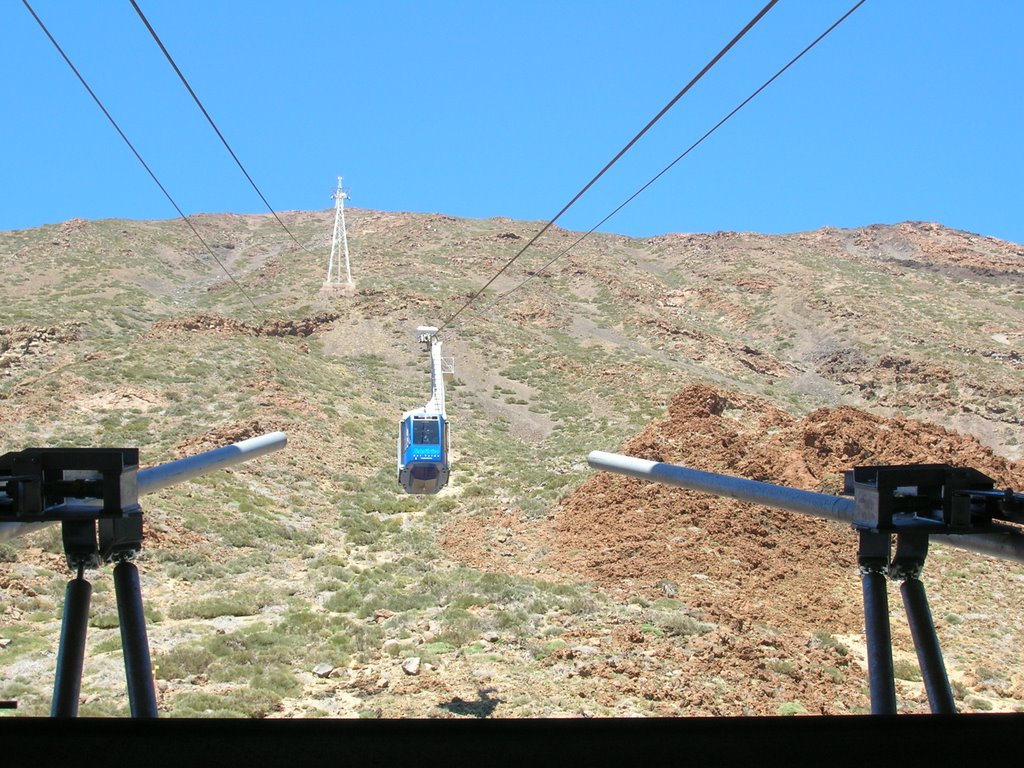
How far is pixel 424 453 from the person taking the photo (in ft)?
74.4

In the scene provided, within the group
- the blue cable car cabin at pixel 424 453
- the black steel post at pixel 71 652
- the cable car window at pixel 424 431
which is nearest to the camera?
the black steel post at pixel 71 652

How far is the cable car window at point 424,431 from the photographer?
2289 cm

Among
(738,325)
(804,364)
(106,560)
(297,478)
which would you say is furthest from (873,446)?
(738,325)

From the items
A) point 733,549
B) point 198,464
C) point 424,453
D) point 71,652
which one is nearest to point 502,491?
point 733,549

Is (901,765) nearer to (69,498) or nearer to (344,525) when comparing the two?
(69,498)

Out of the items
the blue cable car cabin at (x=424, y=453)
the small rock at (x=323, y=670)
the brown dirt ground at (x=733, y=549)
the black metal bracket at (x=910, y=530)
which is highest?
the black metal bracket at (x=910, y=530)

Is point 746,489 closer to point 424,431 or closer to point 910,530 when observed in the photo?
point 910,530

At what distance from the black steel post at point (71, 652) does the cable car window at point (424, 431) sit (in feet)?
59.8

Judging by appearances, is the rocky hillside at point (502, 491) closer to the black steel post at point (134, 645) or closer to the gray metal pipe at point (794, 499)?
the gray metal pipe at point (794, 499)

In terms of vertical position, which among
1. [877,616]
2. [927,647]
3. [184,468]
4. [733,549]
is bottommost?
[733,549]

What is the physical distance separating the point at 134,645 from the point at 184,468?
1.74 meters

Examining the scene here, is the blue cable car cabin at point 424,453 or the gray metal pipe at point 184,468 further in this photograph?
the blue cable car cabin at point 424,453

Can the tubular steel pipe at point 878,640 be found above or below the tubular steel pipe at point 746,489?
below

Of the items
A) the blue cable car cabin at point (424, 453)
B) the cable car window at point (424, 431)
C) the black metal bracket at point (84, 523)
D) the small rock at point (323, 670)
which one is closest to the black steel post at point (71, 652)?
the black metal bracket at point (84, 523)
